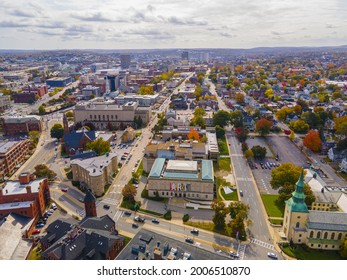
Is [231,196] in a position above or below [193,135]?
below

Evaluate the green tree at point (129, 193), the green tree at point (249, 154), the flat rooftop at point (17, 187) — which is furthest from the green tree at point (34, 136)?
the green tree at point (249, 154)

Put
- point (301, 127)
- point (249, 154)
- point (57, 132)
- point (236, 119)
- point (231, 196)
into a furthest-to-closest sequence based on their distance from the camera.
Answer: point (236, 119), point (301, 127), point (57, 132), point (249, 154), point (231, 196)

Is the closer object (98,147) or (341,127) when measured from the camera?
(98,147)

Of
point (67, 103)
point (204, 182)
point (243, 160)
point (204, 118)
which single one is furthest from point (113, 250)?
point (67, 103)

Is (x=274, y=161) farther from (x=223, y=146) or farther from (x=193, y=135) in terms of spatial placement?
(x=193, y=135)

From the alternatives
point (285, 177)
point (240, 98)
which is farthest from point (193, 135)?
point (240, 98)

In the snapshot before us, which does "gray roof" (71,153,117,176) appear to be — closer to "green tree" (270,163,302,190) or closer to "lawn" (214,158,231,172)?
"lawn" (214,158,231,172)
